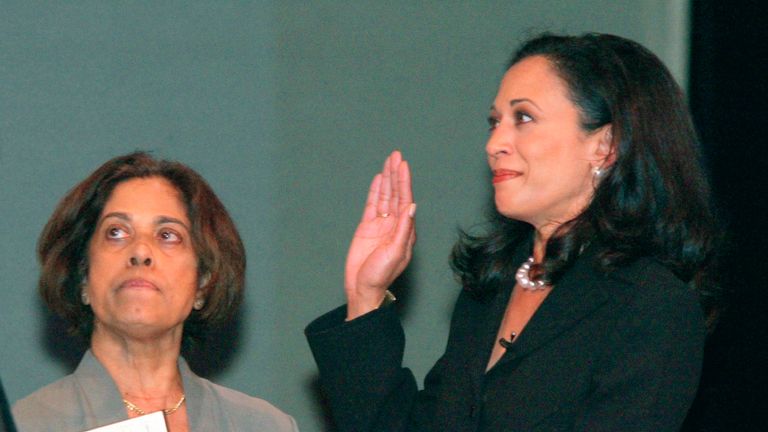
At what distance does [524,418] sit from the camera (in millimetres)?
2184

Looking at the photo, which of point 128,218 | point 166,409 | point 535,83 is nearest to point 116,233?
point 128,218

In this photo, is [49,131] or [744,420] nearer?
[49,131]

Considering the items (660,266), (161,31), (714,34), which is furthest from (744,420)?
(161,31)

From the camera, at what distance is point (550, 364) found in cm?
220

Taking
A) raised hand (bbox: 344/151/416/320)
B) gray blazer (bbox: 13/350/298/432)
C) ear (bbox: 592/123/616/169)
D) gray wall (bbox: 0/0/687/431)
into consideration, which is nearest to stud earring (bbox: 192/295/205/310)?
gray blazer (bbox: 13/350/298/432)

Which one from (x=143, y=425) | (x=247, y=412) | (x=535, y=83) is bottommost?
(x=247, y=412)

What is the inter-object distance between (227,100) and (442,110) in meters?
0.67

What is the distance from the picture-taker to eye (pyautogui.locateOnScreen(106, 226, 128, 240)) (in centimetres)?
249

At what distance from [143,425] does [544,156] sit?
0.93m

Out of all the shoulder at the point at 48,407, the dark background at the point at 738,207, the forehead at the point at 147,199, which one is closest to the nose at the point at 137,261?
the forehead at the point at 147,199

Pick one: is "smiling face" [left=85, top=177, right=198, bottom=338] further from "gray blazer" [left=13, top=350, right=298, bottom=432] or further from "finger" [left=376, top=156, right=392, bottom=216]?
"finger" [left=376, top=156, right=392, bottom=216]

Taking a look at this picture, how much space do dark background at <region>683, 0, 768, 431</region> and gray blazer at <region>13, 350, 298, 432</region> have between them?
1440 millimetres

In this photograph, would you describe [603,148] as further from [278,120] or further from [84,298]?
[278,120]

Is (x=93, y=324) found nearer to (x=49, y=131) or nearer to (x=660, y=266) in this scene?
(x=49, y=131)
